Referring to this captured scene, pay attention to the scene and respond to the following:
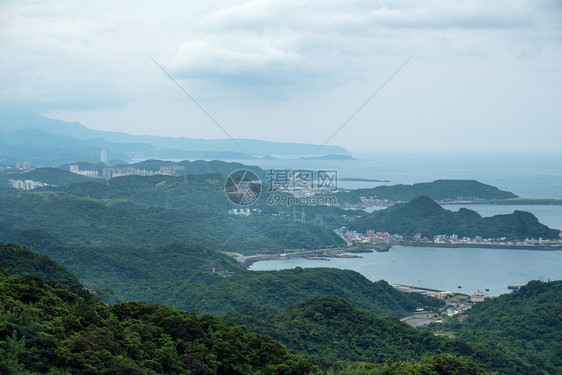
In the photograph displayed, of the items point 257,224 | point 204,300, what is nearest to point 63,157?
point 257,224

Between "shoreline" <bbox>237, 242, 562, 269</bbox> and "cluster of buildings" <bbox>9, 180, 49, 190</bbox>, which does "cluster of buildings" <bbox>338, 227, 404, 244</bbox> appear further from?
"cluster of buildings" <bbox>9, 180, 49, 190</bbox>

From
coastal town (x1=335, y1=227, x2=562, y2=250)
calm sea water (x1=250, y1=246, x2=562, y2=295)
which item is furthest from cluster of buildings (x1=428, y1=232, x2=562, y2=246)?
calm sea water (x1=250, y1=246, x2=562, y2=295)

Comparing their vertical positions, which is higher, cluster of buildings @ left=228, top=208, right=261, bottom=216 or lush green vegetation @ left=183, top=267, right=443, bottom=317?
→ cluster of buildings @ left=228, top=208, right=261, bottom=216

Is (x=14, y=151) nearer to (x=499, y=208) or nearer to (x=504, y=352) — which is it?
(x=499, y=208)

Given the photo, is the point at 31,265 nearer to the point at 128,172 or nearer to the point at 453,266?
the point at 453,266

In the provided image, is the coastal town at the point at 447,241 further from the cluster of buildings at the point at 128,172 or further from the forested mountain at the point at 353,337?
the cluster of buildings at the point at 128,172

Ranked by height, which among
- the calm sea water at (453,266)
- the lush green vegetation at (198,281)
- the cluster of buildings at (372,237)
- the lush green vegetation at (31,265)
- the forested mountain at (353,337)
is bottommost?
the calm sea water at (453,266)

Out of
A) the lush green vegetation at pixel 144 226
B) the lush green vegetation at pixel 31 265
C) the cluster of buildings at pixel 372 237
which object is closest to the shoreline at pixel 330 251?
the cluster of buildings at pixel 372 237
